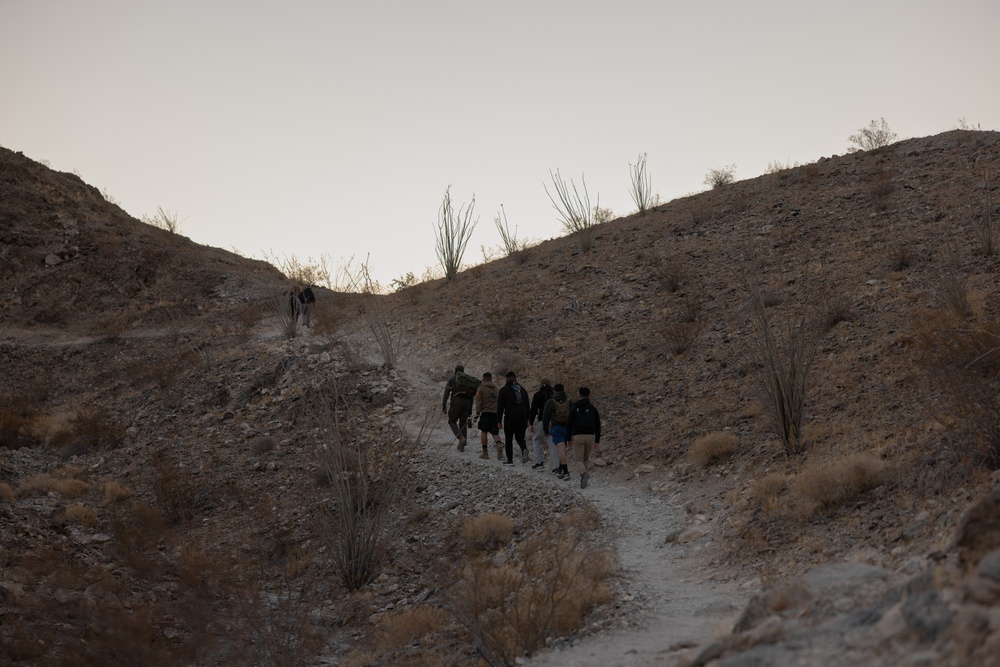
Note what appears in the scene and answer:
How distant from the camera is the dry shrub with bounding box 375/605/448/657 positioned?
8086 mm

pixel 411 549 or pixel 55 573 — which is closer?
pixel 55 573

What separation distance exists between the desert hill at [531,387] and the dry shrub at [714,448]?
0.06 metres

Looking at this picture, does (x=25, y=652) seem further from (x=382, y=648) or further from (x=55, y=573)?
(x=382, y=648)

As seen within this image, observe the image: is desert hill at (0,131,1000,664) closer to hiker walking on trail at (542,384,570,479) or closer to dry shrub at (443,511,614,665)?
dry shrub at (443,511,614,665)

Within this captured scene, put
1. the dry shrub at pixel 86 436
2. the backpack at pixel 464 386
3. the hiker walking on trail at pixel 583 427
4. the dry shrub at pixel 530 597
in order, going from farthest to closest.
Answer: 1. the dry shrub at pixel 86 436
2. the backpack at pixel 464 386
3. the hiker walking on trail at pixel 583 427
4. the dry shrub at pixel 530 597

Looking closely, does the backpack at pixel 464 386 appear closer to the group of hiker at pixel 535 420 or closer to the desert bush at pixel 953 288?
the group of hiker at pixel 535 420

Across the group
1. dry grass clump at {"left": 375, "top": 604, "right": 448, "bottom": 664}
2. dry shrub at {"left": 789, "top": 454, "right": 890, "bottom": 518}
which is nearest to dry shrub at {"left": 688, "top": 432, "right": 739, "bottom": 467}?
dry shrub at {"left": 789, "top": 454, "right": 890, "bottom": 518}

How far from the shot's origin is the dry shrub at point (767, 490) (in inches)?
337

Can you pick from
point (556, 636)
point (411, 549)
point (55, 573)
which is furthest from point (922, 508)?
point (55, 573)

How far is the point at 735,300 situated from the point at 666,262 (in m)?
4.07

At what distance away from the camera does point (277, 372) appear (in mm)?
18938

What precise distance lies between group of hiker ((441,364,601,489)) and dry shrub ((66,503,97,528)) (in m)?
6.22

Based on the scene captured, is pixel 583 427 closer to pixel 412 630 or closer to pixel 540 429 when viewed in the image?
pixel 540 429

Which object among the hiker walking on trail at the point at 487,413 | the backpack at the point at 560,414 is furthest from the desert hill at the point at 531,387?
the backpack at the point at 560,414
